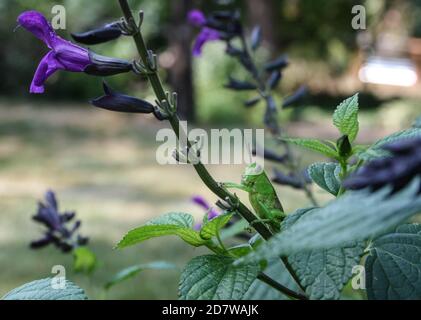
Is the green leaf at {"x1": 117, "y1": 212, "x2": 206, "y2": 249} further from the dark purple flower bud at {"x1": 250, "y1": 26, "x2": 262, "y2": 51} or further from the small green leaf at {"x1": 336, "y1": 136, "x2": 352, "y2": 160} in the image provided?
the dark purple flower bud at {"x1": 250, "y1": 26, "x2": 262, "y2": 51}

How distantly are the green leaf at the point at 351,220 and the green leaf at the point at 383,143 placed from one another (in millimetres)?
110

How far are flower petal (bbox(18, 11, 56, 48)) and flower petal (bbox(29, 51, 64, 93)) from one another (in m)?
0.02

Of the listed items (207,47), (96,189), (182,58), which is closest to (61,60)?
(96,189)

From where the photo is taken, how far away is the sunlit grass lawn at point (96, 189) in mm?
2969

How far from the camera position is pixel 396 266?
1.64 feet

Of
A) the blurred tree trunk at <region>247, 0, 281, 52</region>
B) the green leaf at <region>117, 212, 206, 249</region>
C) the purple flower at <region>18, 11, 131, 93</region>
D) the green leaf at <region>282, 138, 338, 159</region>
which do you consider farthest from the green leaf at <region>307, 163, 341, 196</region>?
the blurred tree trunk at <region>247, 0, 281, 52</region>

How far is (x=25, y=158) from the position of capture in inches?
243

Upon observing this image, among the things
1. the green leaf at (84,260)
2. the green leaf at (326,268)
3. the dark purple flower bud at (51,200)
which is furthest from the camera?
the dark purple flower bud at (51,200)

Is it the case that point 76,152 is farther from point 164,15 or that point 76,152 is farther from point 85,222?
point 164,15

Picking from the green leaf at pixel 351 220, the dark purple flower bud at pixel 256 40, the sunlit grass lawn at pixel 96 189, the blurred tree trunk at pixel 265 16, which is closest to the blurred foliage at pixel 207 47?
the blurred tree trunk at pixel 265 16

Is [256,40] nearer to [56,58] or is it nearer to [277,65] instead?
[277,65]

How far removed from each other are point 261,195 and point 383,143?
0.12 m

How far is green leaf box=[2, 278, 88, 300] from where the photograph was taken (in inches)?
20.9

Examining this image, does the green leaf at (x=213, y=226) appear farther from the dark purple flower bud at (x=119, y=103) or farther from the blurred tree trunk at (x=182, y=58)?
the blurred tree trunk at (x=182, y=58)
